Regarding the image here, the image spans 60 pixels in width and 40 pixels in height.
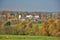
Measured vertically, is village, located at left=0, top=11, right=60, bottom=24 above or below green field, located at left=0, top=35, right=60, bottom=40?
above

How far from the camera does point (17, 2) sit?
203 cm

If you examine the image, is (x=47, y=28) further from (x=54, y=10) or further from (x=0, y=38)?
(x=0, y=38)

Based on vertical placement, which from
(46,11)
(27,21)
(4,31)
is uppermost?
(46,11)

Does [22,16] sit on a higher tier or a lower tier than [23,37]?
higher

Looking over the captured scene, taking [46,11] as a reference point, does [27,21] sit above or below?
below

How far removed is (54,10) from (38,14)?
10.3 inches

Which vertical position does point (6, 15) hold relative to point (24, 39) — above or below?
above

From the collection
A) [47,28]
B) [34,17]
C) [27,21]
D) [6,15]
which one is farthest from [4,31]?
[47,28]

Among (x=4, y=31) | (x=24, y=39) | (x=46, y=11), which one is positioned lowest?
(x=24, y=39)

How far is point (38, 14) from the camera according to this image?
6.64 feet

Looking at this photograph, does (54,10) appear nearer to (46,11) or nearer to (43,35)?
(46,11)

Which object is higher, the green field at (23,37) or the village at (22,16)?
the village at (22,16)

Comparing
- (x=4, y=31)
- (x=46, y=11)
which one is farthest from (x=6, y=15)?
(x=46, y=11)

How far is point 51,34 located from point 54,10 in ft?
1.26
